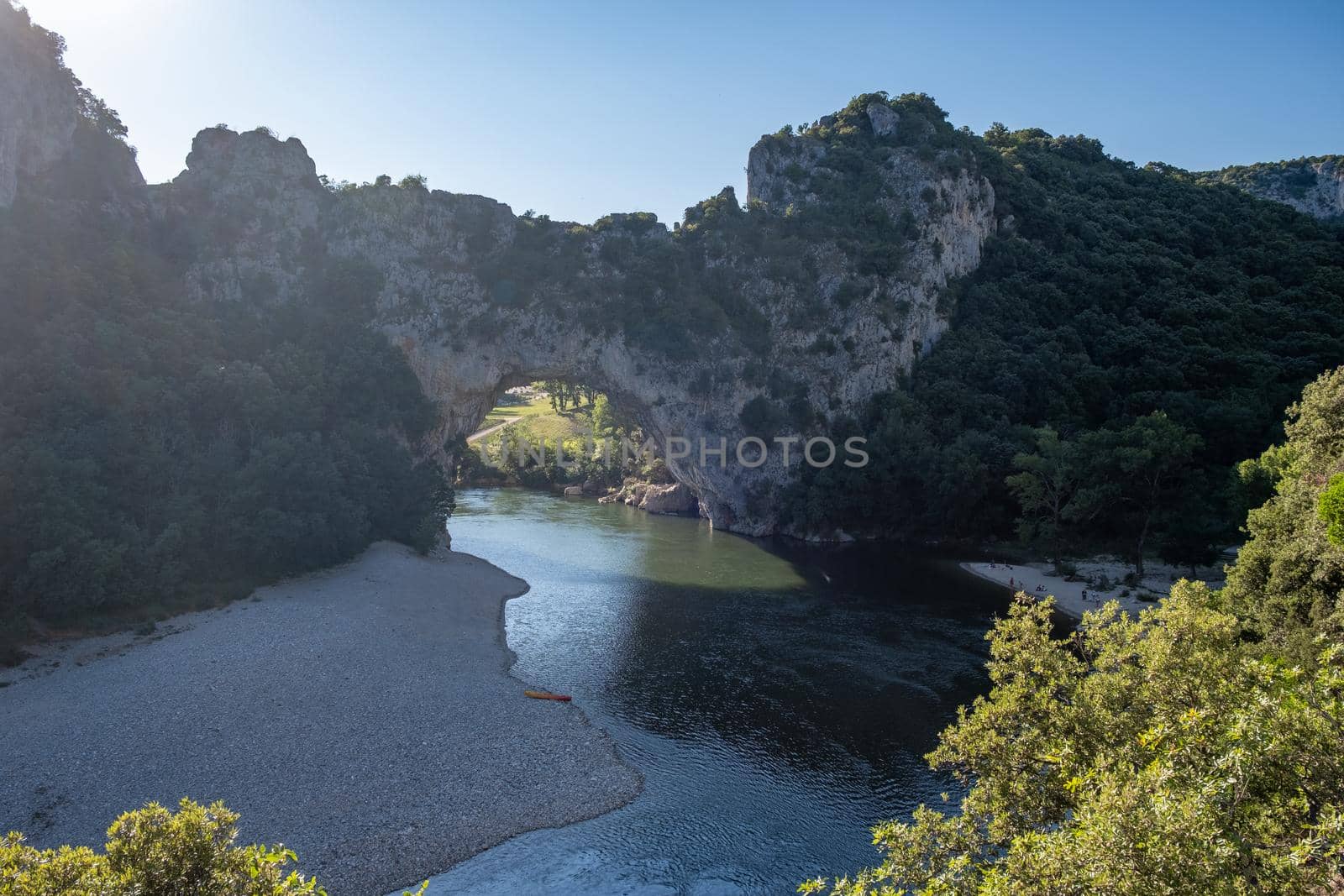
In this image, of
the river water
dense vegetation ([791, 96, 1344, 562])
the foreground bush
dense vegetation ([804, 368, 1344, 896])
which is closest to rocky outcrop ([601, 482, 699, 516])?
dense vegetation ([791, 96, 1344, 562])

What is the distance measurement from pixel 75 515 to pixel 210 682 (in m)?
11.4

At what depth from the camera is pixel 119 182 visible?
5388cm

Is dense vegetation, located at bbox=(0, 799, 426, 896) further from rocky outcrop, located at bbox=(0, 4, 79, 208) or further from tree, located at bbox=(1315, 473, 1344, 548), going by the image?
rocky outcrop, located at bbox=(0, 4, 79, 208)

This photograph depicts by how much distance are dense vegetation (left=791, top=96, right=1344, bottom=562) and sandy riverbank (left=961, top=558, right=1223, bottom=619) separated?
6.51ft

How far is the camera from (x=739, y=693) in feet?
99.5

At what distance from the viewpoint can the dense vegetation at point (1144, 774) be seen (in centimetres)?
820

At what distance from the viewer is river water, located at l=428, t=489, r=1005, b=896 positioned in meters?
19.8

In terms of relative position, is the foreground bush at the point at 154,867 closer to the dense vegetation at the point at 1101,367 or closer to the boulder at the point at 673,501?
the dense vegetation at the point at 1101,367

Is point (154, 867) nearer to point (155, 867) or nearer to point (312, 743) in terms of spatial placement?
point (155, 867)

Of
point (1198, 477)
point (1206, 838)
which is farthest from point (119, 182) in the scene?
point (1198, 477)

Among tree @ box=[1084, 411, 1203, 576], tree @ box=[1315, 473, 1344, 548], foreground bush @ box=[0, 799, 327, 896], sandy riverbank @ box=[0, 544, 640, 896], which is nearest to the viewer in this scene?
foreground bush @ box=[0, 799, 327, 896]

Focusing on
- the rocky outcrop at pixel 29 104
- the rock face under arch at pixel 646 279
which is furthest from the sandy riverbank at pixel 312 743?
the rocky outcrop at pixel 29 104

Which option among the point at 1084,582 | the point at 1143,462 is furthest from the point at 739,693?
the point at 1143,462

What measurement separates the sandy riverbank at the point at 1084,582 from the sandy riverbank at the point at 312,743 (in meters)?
30.2
